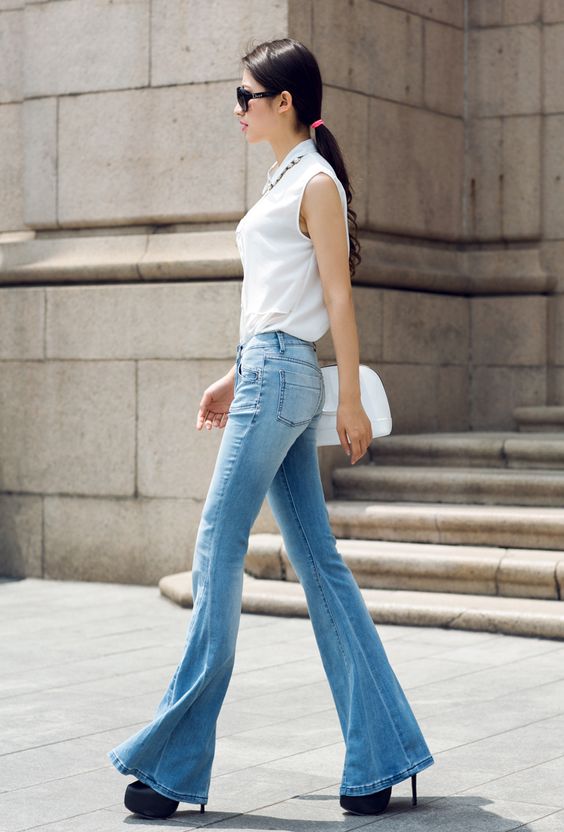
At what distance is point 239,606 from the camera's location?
4.23 metres

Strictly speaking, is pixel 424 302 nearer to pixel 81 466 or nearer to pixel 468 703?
pixel 81 466

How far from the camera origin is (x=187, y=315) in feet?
28.9

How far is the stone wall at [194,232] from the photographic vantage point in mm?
8852

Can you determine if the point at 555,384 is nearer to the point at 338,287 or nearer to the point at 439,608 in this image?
the point at 439,608

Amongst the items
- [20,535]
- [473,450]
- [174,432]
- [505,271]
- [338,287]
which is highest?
[505,271]

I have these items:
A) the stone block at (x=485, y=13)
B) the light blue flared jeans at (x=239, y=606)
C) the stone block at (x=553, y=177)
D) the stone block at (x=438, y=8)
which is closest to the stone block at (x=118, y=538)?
the stone block at (x=553, y=177)

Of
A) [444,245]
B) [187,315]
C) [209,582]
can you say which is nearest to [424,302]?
[444,245]

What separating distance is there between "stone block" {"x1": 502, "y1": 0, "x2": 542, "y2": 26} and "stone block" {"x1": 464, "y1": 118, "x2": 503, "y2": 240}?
649mm

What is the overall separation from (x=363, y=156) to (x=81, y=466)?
2484 millimetres

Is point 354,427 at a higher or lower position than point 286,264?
lower

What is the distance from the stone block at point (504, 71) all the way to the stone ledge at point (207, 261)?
0.95 metres

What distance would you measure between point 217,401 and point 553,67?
246 inches

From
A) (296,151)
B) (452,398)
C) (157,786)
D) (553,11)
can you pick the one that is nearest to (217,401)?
(296,151)

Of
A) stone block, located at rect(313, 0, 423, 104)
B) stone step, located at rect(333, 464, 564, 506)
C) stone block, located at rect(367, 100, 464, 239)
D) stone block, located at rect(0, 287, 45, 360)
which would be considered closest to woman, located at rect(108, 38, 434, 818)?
stone step, located at rect(333, 464, 564, 506)
